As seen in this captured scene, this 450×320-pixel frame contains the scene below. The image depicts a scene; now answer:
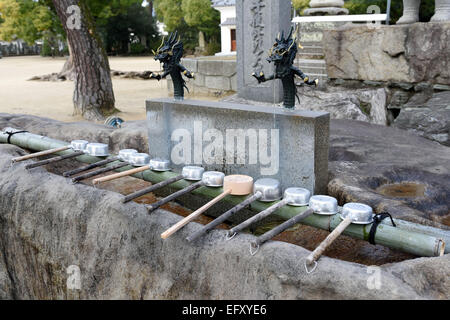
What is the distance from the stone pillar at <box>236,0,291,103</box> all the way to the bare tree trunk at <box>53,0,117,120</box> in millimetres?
2909

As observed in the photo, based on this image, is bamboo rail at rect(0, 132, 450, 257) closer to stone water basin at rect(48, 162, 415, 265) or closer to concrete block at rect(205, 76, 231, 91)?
stone water basin at rect(48, 162, 415, 265)

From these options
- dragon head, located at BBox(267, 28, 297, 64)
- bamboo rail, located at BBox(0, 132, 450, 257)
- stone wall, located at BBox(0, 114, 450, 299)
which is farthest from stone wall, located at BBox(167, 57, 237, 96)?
bamboo rail, located at BBox(0, 132, 450, 257)

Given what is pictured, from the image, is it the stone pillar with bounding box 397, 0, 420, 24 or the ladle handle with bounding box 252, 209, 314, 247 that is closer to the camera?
the ladle handle with bounding box 252, 209, 314, 247

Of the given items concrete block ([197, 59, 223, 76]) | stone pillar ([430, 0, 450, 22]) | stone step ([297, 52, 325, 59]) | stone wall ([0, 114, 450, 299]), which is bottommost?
stone wall ([0, 114, 450, 299])

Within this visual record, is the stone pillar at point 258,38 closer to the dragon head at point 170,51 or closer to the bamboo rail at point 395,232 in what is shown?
the dragon head at point 170,51

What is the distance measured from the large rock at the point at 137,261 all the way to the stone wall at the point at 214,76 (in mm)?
7870

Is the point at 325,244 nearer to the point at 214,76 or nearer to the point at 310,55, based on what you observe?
the point at 310,55

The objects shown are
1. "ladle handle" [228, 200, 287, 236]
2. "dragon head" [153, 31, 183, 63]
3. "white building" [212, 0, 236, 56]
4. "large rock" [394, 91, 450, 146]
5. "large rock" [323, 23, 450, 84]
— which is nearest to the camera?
"ladle handle" [228, 200, 287, 236]

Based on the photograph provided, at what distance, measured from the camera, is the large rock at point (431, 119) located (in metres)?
5.79

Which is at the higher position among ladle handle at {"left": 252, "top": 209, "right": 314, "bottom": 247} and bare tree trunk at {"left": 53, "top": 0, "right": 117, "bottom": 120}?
bare tree trunk at {"left": 53, "top": 0, "right": 117, "bottom": 120}

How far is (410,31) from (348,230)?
543 centimetres

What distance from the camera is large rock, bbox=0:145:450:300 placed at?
5.30 ft
